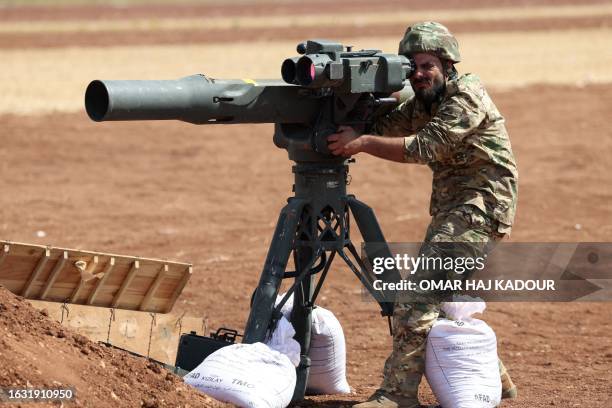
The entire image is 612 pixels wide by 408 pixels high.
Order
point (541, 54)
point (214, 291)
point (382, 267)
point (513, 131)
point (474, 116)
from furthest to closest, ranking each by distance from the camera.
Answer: point (541, 54) → point (513, 131) → point (214, 291) → point (382, 267) → point (474, 116)

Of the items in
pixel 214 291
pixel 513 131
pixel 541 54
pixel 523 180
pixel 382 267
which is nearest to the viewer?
pixel 382 267

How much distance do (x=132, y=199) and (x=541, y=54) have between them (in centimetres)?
1789

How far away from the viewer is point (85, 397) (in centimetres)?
597

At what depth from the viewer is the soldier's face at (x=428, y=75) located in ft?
23.4

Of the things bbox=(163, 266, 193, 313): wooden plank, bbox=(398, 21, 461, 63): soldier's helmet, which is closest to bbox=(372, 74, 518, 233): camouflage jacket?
bbox=(398, 21, 461, 63): soldier's helmet

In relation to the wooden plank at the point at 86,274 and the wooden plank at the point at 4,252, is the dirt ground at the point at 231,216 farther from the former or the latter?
the wooden plank at the point at 86,274

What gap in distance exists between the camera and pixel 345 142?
7008 mm

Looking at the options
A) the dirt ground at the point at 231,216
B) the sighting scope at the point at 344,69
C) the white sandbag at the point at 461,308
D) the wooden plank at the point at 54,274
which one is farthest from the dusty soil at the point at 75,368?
the sighting scope at the point at 344,69

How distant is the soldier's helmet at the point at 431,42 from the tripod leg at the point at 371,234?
966 mm

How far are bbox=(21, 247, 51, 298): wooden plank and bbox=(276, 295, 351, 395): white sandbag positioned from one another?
55.3 inches

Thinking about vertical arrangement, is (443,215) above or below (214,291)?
above

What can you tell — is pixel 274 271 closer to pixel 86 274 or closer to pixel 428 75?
pixel 86 274

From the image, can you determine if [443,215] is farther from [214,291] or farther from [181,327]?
[214,291]

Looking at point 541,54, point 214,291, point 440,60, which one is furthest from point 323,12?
point 440,60
